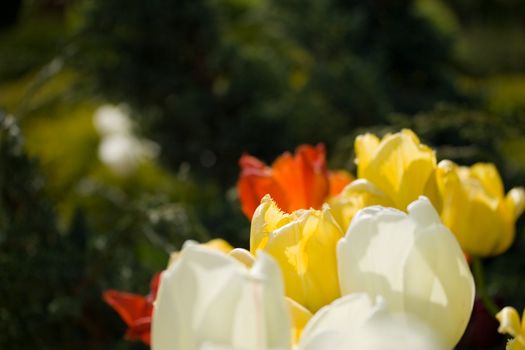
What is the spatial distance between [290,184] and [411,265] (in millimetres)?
168

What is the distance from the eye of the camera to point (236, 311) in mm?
189

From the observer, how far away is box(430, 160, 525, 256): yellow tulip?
346 millimetres

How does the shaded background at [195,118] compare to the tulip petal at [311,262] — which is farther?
the shaded background at [195,118]

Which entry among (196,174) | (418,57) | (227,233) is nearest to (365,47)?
(418,57)

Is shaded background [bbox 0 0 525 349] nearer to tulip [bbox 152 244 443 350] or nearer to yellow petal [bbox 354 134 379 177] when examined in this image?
yellow petal [bbox 354 134 379 177]

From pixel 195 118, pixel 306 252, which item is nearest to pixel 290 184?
pixel 306 252

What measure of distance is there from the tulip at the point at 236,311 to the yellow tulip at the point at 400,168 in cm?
12

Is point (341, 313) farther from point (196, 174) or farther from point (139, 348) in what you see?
point (196, 174)

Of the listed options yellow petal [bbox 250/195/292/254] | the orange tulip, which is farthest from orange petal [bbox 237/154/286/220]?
yellow petal [bbox 250/195/292/254]

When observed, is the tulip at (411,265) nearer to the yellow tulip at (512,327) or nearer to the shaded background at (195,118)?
the yellow tulip at (512,327)

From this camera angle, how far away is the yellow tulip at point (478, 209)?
0.35m

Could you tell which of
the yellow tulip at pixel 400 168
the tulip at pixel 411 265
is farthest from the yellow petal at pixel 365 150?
the tulip at pixel 411 265

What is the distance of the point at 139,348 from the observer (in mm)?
519

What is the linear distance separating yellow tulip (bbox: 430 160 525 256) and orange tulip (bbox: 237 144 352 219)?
7cm
